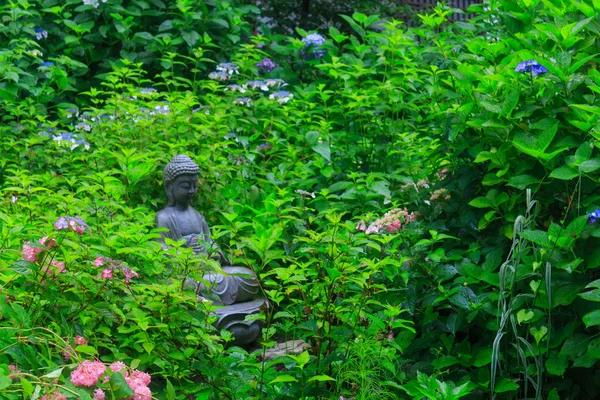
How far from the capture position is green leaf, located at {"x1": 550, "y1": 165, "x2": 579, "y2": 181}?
354 centimetres

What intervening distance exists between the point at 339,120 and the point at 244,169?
0.94 m

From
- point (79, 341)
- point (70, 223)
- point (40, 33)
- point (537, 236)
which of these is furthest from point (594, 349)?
point (40, 33)

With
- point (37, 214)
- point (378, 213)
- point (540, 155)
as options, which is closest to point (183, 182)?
point (37, 214)

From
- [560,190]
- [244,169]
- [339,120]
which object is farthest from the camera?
[339,120]

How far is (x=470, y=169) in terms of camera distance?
418 centimetres

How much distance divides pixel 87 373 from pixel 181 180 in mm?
2161

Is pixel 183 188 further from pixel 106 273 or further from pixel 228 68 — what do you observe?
pixel 228 68

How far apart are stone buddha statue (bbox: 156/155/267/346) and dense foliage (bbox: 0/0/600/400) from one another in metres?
0.25

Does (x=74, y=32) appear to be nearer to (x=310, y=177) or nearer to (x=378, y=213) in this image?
(x=310, y=177)

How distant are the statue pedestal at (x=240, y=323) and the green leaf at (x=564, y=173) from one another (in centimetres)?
172

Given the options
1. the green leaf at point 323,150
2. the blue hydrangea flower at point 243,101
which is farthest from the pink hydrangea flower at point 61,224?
the blue hydrangea flower at point 243,101

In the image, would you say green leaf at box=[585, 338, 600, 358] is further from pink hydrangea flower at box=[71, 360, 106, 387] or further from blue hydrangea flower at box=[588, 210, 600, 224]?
pink hydrangea flower at box=[71, 360, 106, 387]

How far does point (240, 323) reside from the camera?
180 inches

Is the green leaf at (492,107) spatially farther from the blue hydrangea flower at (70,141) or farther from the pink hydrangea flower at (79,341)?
the blue hydrangea flower at (70,141)
